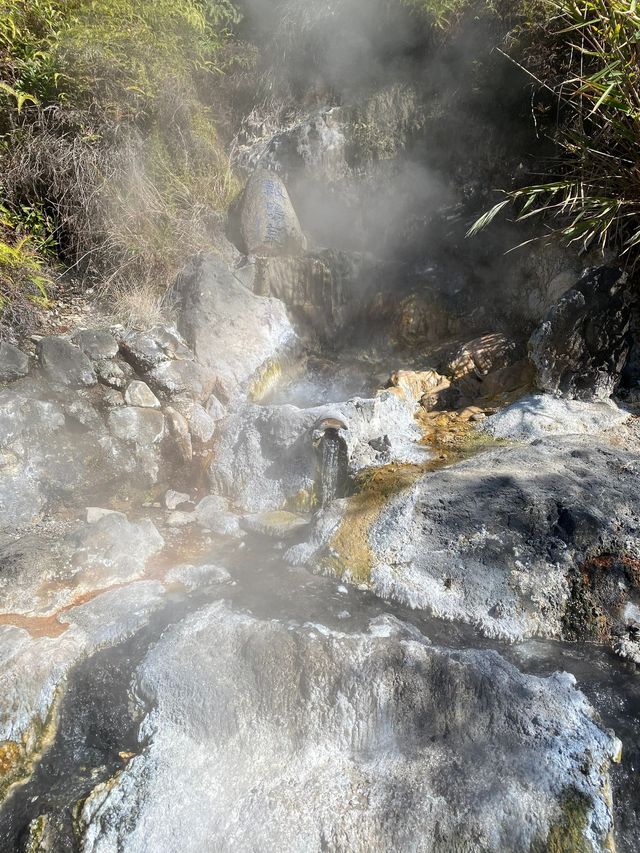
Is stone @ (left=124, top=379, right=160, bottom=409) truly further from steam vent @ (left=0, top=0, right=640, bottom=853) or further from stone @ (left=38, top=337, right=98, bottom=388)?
stone @ (left=38, top=337, right=98, bottom=388)

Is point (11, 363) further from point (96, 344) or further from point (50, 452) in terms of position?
point (50, 452)

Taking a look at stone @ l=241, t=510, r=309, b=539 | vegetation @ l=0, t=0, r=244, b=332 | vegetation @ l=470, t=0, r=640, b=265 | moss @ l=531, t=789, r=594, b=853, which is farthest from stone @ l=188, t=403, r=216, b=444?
moss @ l=531, t=789, r=594, b=853

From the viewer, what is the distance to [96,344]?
412cm

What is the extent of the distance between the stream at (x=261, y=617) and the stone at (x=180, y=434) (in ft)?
3.72

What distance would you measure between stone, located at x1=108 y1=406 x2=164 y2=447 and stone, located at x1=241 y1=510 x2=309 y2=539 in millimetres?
1127

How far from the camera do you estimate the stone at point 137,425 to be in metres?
4.02

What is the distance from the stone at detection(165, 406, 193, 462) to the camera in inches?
164

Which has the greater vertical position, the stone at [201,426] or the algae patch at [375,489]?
the algae patch at [375,489]

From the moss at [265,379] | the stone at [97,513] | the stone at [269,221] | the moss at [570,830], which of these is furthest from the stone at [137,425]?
the moss at [570,830]

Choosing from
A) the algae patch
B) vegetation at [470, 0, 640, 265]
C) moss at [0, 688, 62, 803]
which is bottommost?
moss at [0, 688, 62, 803]

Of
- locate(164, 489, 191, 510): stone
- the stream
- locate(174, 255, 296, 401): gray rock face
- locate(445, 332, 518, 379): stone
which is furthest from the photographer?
locate(174, 255, 296, 401): gray rock face

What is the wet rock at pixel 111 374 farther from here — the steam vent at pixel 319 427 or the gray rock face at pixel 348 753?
the gray rock face at pixel 348 753

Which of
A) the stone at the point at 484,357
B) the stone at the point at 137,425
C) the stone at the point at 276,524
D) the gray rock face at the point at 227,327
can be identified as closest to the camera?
the stone at the point at 276,524

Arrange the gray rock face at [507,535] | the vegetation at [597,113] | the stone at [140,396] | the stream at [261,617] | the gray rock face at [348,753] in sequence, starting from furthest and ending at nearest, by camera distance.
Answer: the stone at [140,396] < the vegetation at [597,113] < the gray rock face at [507,535] < the stream at [261,617] < the gray rock face at [348,753]
